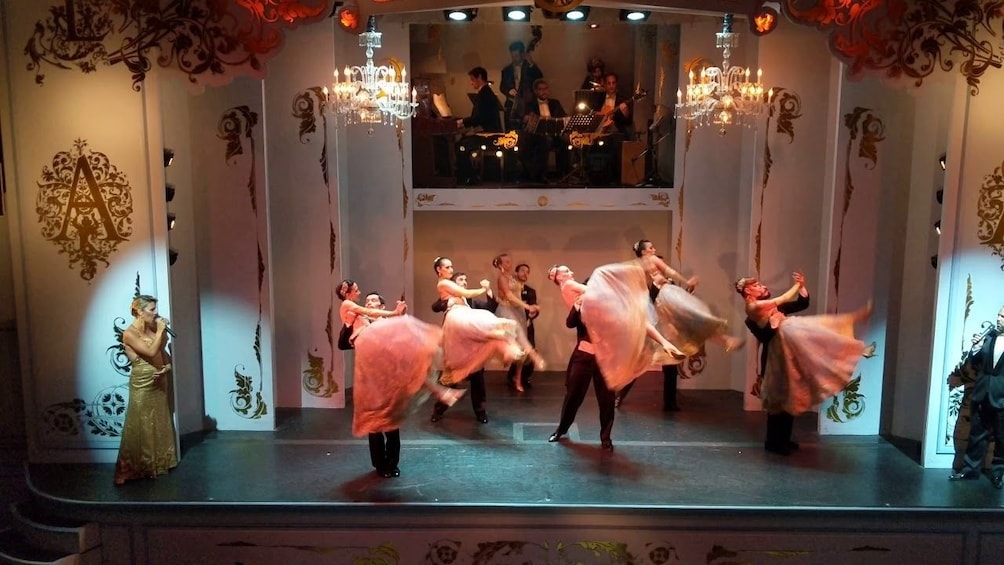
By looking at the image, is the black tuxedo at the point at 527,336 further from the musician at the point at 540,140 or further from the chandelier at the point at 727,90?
the chandelier at the point at 727,90

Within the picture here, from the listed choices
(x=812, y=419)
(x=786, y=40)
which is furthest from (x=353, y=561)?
(x=786, y=40)

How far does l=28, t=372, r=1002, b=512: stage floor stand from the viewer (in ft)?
17.8

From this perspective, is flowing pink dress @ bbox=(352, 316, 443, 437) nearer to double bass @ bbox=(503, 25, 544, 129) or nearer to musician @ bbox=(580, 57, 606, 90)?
double bass @ bbox=(503, 25, 544, 129)

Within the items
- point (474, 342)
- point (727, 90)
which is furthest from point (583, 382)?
point (727, 90)

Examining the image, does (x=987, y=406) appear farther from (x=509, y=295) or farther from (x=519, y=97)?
(x=519, y=97)

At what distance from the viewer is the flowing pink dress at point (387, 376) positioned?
5.54 meters

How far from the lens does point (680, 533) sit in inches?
210

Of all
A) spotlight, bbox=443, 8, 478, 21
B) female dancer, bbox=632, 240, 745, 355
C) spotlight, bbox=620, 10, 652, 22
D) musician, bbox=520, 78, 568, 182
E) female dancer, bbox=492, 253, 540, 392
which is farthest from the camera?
musician, bbox=520, 78, 568, 182

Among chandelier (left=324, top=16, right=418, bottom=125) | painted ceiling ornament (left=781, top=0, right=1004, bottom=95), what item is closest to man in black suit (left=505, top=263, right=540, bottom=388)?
chandelier (left=324, top=16, right=418, bottom=125)

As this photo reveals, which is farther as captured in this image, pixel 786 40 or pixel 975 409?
pixel 786 40

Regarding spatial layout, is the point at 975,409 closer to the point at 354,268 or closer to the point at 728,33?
the point at 728,33

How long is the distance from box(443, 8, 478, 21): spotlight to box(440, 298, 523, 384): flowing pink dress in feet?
9.88

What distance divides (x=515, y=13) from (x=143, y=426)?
194 inches

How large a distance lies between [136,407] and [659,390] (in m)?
4.92
